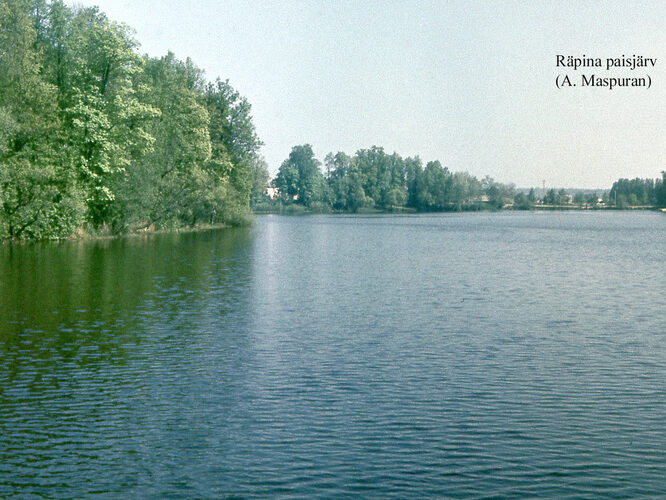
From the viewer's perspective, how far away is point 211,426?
1544 cm

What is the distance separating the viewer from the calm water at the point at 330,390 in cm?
1266

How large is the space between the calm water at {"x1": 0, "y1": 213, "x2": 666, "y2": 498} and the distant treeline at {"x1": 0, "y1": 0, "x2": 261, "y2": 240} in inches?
1026

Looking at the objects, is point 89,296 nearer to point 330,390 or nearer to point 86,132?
point 330,390

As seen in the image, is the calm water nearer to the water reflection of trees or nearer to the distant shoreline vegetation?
the water reflection of trees

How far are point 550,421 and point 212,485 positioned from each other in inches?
306

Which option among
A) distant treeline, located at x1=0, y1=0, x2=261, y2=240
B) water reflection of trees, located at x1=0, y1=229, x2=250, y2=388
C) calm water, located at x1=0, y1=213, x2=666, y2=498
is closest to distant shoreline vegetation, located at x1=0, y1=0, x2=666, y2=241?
distant treeline, located at x1=0, y1=0, x2=261, y2=240

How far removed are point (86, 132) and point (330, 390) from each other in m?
58.6

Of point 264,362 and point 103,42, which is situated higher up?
point 103,42

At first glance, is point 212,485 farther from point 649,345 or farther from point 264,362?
point 649,345

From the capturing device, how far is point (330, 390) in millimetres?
18156

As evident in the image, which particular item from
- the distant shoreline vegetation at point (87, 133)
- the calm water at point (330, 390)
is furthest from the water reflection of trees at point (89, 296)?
the distant shoreline vegetation at point (87, 133)

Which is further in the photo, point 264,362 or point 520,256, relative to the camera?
point 520,256

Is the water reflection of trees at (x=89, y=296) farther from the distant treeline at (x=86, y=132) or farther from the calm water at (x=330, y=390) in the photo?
the distant treeline at (x=86, y=132)

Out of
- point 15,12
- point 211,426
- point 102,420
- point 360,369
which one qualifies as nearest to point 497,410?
point 360,369
